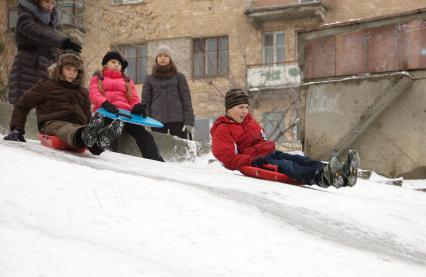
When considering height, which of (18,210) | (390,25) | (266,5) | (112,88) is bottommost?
(18,210)

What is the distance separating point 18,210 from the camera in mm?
3281

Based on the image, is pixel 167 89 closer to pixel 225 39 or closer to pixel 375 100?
pixel 375 100

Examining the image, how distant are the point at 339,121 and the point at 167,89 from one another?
7.52ft

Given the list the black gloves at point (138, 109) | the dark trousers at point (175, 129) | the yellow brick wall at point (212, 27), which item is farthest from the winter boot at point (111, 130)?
the yellow brick wall at point (212, 27)

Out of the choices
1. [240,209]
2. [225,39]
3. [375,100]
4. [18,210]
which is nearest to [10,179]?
[18,210]

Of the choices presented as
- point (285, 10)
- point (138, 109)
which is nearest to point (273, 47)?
point (285, 10)

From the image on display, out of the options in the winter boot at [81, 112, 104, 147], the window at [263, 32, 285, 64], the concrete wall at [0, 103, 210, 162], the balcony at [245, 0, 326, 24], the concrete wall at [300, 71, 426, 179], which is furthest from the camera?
the window at [263, 32, 285, 64]

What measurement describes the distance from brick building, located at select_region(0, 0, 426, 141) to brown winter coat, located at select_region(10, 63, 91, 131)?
1852 cm

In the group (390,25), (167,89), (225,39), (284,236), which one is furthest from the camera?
(225,39)

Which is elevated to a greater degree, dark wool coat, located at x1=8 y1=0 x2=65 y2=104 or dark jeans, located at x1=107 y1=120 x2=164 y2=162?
dark wool coat, located at x1=8 y1=0 x2=65 y2=104

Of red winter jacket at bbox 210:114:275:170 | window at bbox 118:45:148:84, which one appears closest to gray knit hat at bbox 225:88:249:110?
red winter jacket at bbox 210:114:275:170

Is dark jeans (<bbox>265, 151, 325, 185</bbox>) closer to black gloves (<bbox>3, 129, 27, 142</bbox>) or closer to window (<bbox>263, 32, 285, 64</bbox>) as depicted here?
black gloves (<bbox>3, 129, 27, 142</bbox>)

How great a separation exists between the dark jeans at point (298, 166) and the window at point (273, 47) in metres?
19.9

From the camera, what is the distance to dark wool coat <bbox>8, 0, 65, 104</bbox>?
7238 mm
